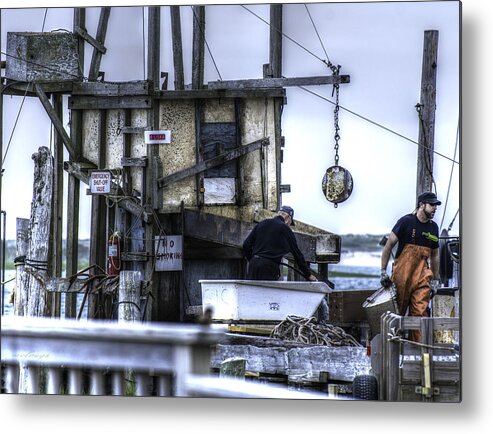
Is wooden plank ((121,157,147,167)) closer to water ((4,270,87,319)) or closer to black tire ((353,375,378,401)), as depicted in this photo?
water ((4,270,87,319))

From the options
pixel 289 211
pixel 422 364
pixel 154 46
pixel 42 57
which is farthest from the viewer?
pixel 42 57

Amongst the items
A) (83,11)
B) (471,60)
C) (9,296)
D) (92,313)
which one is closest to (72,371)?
(92,313)

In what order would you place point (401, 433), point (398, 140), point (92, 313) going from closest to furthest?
point (401, 433) < point (398, 140) < point (92, 313)

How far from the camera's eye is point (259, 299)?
786cm

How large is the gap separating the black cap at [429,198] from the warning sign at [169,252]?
5.14 ft

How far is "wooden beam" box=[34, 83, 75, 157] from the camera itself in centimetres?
820

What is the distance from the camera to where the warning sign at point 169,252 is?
26.5 ft

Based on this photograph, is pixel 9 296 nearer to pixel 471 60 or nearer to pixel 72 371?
pixel 72 371

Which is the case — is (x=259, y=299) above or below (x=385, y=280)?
below

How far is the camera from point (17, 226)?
7973mm

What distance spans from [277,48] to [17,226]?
1.95m

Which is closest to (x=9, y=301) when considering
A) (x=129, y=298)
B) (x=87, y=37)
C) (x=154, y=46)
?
(x=129, y=298)

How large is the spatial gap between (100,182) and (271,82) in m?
1.26

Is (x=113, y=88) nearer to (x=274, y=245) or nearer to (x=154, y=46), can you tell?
(x=154, y=46)
